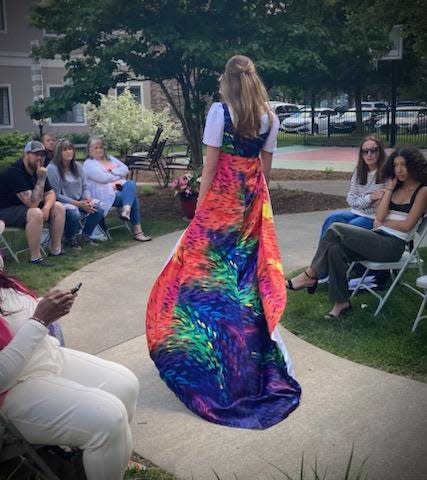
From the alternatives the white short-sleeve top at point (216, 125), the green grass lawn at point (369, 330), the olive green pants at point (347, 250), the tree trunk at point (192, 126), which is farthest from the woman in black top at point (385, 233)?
the tree trunk at point (192, 126)

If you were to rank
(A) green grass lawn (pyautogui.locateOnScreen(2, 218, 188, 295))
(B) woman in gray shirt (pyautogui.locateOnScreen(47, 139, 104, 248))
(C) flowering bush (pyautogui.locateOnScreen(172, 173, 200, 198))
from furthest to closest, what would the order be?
(C) flowering bush (pyautogui.locateOnScreen(172, 173, 200, 198)) → (B) woman in gray shirt (pyautogui.locateOnScreen(47, 139, 104, 248)) → (A) green grass lawn (pyautogui.locateOnScreen(2, 218, 188, 295))

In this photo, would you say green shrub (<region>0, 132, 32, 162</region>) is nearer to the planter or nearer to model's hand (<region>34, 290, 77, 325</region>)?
the planter

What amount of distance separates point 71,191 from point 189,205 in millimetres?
1964

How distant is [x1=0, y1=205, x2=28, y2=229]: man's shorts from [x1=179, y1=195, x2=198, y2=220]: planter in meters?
2.73

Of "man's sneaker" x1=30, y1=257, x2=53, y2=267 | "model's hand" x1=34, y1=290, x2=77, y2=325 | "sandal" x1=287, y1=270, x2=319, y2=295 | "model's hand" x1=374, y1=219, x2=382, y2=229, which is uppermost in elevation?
"model's hand" x1=34, y1=290, x2=77, y2=325

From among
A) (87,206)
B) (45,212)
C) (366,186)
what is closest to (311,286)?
(366,186)

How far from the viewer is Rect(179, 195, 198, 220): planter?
968cm

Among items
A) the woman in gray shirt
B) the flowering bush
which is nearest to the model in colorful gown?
the woman in gray shirt

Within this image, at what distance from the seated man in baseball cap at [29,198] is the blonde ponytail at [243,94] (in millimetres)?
3509

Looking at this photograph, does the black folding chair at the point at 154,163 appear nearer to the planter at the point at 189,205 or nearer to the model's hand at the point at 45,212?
the planter at the point at 189,205

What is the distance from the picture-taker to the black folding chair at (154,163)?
13242 mm

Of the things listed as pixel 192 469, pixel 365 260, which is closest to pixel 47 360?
pixel 192 469

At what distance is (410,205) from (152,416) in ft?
9.47

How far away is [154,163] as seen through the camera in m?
13.2
